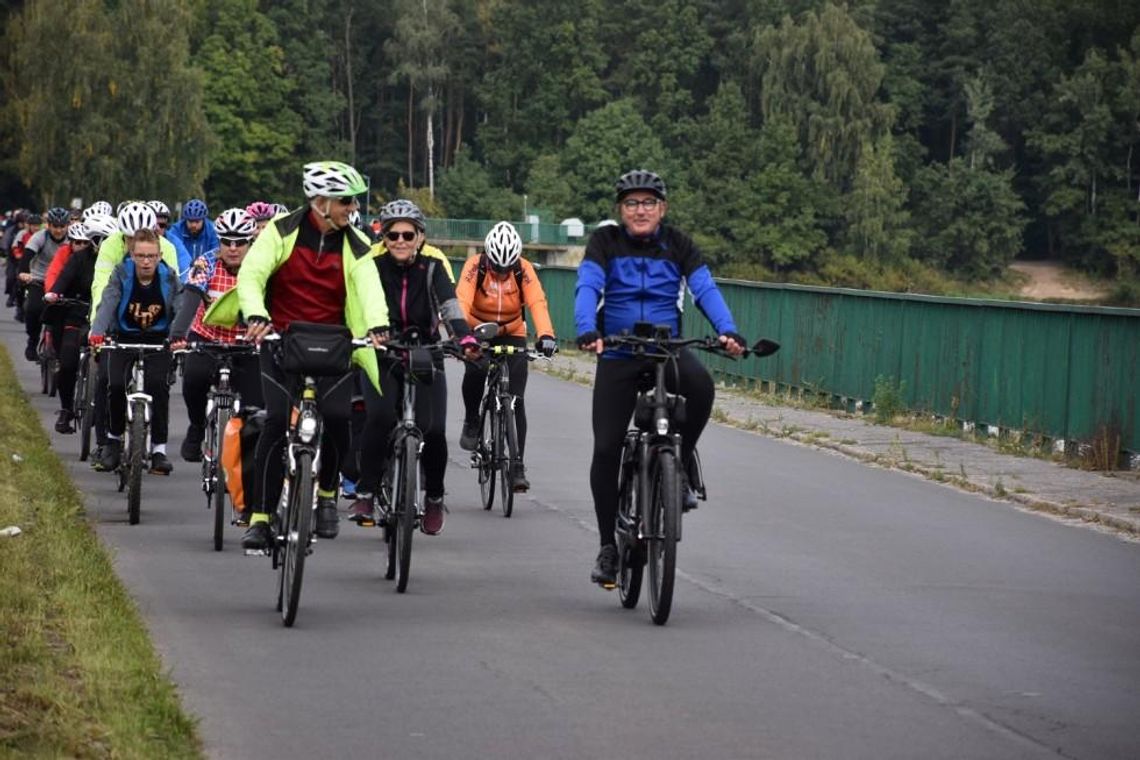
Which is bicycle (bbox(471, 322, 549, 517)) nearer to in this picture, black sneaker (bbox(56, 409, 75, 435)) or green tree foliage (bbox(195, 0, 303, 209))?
black sneaker (bbox(56, 409, 75, 435))

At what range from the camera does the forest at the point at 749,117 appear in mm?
119250

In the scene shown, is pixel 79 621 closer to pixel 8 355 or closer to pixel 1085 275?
pixel 8 355

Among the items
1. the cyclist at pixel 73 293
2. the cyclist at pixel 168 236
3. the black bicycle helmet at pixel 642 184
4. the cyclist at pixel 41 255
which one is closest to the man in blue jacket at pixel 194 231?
the cyclist at pixel 168 236

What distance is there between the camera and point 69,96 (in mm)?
82688

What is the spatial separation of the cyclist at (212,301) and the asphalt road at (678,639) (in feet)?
2.69

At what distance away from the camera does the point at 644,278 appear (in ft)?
35.0

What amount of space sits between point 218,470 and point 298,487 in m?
2.74

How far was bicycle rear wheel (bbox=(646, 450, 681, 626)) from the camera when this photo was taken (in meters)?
9.95

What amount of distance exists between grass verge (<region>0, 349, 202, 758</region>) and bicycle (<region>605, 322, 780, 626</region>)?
2.05m

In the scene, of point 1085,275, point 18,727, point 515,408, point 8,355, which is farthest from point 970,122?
point 18,727

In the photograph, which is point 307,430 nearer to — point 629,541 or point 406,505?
point 406,505

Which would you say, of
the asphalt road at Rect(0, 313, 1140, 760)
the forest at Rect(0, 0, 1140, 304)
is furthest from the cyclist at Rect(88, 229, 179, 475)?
the forest at Rect(0, 0, 1140, 304)

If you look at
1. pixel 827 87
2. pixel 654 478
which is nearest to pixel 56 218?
pixel 654 478

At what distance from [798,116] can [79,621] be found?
112 m
